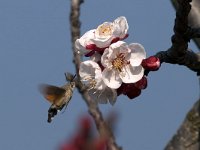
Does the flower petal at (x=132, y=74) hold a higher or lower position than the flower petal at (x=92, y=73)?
lower

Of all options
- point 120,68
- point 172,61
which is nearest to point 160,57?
point 172,61

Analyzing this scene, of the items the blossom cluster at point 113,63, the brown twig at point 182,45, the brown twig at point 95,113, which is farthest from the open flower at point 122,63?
the brown twig at point 95,113

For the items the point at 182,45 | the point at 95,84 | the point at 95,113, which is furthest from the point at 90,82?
the point at 95,113

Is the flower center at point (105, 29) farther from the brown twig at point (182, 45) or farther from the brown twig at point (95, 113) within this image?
the brown twig at point (95, 113)

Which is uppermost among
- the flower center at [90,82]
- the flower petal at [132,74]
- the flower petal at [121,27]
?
the flower petal at [121,27]

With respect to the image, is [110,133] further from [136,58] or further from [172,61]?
[172,61]

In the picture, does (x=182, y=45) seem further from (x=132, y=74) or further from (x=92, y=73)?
(x=92, y=73)
